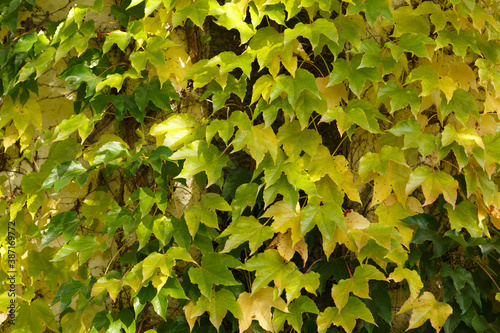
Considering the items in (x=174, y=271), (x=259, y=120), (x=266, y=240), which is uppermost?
(x=259, y=120)

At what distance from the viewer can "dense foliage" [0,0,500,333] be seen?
142 cm

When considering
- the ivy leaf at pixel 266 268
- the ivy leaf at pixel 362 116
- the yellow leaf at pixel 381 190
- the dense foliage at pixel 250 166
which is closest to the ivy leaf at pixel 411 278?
the dense foliage at pixel 250 166

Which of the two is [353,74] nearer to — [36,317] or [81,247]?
[81,247]

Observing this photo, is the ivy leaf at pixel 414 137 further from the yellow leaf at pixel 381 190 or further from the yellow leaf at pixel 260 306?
the yellow leaf at pixel 260 306

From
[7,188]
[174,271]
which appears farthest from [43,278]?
[174,271]

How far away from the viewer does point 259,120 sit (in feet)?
5.18

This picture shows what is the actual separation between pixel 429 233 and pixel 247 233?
61cm

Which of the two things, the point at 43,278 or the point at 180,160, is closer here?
the point at 180,160

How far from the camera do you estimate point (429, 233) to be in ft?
5.07

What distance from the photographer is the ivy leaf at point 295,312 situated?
1.43 meters

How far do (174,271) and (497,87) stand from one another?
1.25 meters

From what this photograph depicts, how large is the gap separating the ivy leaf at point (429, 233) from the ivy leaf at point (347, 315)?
29cm

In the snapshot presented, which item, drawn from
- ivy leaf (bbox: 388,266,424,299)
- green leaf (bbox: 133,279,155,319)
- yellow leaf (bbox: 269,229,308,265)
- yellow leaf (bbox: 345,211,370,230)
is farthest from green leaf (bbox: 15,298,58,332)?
ivy leaf (bbox: 388,266,424,299)

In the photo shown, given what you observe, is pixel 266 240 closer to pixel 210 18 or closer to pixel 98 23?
pixel 210 18
